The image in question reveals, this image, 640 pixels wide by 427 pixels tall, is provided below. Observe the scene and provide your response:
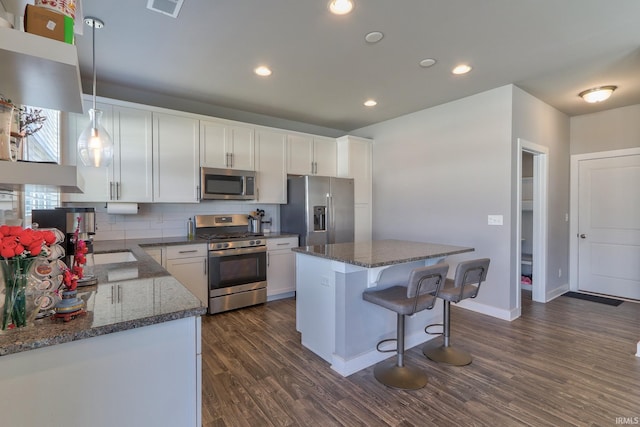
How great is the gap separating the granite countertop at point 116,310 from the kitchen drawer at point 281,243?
2315mm

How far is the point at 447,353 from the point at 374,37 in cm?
267

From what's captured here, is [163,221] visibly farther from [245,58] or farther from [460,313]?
[460,313]

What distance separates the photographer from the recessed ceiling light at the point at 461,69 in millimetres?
2996

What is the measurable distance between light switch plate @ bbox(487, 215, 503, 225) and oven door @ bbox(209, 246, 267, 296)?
8.96ft

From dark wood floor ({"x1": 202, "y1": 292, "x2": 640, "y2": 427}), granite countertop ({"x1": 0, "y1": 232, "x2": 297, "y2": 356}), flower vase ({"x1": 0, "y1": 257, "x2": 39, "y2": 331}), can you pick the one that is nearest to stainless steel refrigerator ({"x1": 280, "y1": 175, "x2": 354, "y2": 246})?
dark wood floor ({"x1": 202, "y1": 292, "x2": 640, "y2": 427})

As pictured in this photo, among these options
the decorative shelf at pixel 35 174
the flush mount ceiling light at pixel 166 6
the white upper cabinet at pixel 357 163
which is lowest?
the decorative shelf at pixel 35 174

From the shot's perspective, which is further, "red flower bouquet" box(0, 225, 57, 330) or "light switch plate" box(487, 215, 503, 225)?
"light switch plate" box(487, 215, 503, 225)

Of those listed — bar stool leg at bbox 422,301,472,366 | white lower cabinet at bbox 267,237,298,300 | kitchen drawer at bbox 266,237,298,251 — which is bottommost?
bar stool leg at bbox 422,301,472,366

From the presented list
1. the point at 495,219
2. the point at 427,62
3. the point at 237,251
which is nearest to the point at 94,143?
the point at 237,251

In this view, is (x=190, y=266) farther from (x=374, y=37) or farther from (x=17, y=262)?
(x=374, y=37)

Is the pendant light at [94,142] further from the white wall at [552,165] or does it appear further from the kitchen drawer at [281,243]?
the white wall at [552,165]

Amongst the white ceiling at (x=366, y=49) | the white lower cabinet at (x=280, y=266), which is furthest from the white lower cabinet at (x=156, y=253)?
the white ceiling at (x=366, y=49)

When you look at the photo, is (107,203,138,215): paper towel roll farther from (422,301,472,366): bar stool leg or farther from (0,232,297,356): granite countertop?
(422,301,472,366): bar stool leg

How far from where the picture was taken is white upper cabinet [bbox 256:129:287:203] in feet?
14.1
